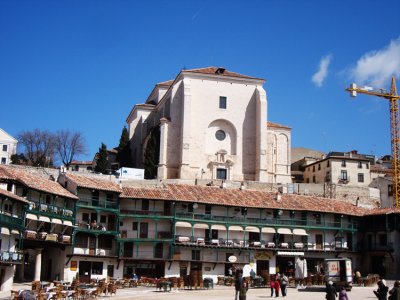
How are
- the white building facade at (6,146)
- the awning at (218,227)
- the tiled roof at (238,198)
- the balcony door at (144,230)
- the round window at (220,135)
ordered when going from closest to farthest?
the balcony door at (144,230)
the tiled roof at (238,198)
the awning at (218,227)
the round window at (220,135)
the white building facade at (6,146)

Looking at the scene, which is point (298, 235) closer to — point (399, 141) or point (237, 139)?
point (237, 139)

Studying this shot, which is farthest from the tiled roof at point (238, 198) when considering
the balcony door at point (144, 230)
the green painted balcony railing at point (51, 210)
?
the green painted balcony railing at point (51, 210)

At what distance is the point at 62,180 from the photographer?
56.2 metres

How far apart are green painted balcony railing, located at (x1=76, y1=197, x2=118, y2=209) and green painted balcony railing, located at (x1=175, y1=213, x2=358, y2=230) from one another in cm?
604

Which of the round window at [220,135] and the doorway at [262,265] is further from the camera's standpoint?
the round window at [220,135]

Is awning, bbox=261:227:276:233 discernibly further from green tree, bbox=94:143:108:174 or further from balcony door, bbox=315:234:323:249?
green tree, bbox=94:143:108:174

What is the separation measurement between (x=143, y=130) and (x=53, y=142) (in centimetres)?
1700

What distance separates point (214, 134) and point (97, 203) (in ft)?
92.2

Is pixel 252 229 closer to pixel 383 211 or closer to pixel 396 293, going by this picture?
pixel 383 211

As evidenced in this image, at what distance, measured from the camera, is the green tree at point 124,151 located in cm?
8657

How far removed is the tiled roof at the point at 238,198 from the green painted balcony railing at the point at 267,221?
1296 millimetres

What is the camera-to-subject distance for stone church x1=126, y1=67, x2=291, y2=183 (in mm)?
76562

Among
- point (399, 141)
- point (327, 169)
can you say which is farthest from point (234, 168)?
point (399, 141)

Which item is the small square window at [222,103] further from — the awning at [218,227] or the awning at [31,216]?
the awning at [31,216]
